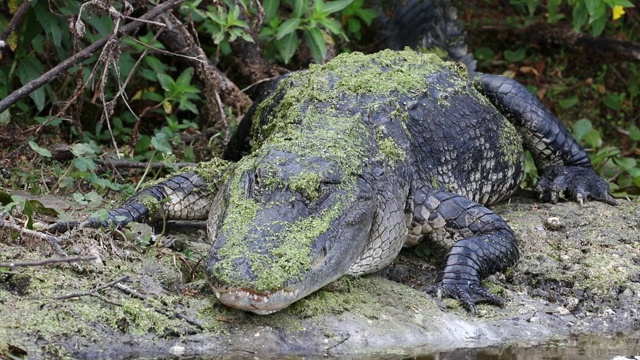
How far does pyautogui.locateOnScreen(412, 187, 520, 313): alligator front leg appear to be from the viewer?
481cm

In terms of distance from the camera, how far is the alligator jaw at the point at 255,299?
151 inches

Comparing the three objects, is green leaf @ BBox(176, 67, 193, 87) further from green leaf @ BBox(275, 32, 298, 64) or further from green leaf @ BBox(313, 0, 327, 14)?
green leaf @ BBox(313, 0, 327, 14)

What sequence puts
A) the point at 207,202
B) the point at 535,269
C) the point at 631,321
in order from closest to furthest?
1. the point at 631,321
2. the point at 535,269
3. the point at 207,202

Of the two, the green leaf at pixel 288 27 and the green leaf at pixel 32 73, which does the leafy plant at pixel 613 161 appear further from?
the green leaf at pixel 32 73

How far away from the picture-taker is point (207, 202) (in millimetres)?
5574

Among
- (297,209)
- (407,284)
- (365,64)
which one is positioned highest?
(365,64)

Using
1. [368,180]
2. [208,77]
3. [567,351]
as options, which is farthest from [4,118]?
[567,351]

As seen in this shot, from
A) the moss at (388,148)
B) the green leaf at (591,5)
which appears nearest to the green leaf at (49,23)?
the moss at (388,148)

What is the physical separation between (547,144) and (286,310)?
3.07 m

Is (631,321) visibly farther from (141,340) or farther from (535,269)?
(141,340)

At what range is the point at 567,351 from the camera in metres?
4.34

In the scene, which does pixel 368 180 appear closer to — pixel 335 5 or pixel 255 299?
pixel 255 299

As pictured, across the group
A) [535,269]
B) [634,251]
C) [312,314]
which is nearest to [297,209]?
[312,314]

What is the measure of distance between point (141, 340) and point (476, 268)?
1757mm
